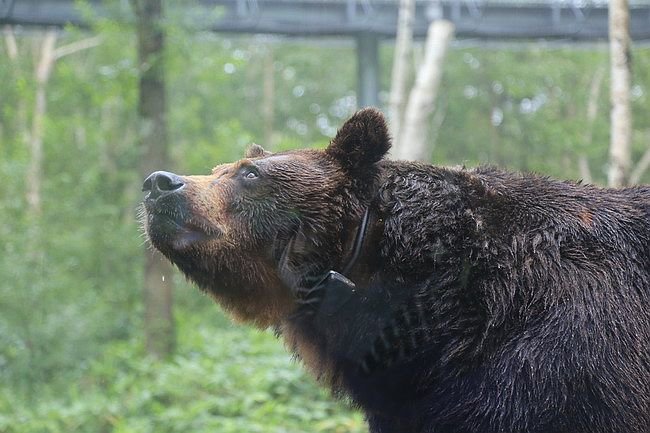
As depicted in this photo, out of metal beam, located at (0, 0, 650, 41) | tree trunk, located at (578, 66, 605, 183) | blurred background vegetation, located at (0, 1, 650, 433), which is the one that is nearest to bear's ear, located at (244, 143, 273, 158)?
blurred background vegetation, located at (0, 1, 650, 433)

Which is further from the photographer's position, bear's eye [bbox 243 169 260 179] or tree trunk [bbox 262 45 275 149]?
tree trunk [bbox 262 45 275 149]

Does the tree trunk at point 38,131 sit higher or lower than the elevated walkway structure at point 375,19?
lower

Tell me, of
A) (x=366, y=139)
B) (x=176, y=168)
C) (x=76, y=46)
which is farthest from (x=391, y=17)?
(x=76, y=46)

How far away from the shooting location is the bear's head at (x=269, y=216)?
358cm

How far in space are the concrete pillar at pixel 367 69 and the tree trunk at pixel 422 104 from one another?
5.80 feet

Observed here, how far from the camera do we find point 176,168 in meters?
20.4

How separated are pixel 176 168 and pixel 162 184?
17101mm

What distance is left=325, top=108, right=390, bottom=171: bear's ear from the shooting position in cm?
363

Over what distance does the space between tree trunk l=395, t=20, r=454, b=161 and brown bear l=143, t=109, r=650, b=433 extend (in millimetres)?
7020

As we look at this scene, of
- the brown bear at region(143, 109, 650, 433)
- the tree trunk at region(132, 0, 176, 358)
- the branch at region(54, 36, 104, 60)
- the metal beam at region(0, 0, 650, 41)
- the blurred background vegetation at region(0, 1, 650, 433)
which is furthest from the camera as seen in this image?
the branch at region(54, 36, 104, 60)

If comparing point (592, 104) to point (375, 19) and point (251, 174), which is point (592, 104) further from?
point (251, 174)

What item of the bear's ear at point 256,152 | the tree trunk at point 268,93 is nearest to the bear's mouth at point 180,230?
the bear's ear at point 256,152

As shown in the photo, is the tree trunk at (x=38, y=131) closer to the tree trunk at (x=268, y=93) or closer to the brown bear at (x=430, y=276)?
the tree trunk at (x=268, y=93)

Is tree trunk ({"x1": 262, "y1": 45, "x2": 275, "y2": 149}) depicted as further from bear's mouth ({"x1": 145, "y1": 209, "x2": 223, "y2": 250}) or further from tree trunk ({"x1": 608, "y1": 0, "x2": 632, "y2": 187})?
bear's mouth ({"x1": 145, "y1": 209, "x2": 223, "y2": 250})
